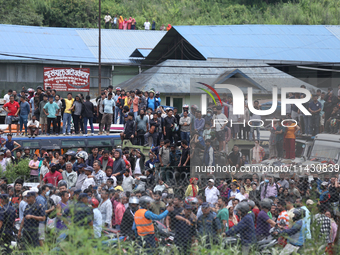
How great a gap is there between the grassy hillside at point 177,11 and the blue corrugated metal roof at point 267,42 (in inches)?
799

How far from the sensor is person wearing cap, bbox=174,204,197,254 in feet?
26.7

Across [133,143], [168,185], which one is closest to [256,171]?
[168,185]

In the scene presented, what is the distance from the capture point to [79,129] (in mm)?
17078

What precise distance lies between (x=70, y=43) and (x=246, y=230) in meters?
31.1

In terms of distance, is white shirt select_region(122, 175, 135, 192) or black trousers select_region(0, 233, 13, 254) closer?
black trousers select_region(0, 233, 13, 254)

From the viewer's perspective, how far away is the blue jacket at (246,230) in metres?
7.87

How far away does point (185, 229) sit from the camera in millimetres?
8281

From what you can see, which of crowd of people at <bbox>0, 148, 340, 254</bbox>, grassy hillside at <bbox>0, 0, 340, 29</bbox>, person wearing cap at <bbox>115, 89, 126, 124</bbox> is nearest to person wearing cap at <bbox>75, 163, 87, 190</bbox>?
crowd of people at <bbox>0, 148, 340, 254</bbox>

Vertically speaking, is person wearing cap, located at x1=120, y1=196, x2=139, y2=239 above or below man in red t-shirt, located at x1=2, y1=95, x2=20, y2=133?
below

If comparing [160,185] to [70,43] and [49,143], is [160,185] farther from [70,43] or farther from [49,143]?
[70,43]

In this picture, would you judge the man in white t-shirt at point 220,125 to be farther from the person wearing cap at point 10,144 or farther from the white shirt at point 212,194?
the person wearing cap at point 10,144

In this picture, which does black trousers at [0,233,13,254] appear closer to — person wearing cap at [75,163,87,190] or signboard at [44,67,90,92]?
person wearing cap at [75,163,87,190]

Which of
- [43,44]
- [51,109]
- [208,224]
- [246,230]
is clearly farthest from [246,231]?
[43,44]

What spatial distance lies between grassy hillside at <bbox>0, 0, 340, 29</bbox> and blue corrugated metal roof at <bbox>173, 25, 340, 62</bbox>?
66.6 ft
